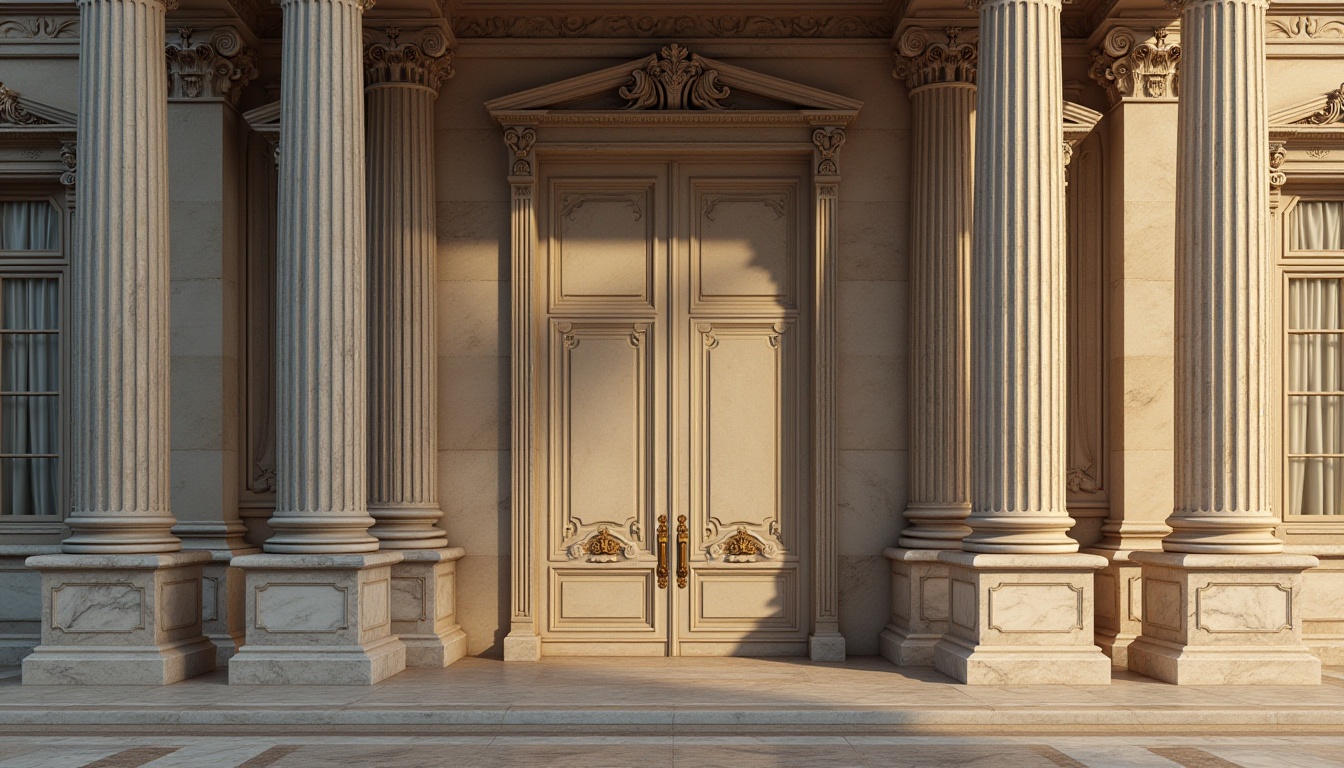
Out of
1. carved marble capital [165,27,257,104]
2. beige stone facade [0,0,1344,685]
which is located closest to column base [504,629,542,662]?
beige stone facade [0,0,1344,685]

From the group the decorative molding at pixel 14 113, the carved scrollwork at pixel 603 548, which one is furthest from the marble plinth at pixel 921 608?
the decorative molding at pixel 14 113

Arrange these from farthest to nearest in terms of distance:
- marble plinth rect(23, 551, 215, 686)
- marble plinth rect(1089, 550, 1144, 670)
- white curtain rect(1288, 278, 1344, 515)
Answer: white curtain rect(1288, 278, 1344, 515), marble plinth rect(1089, 550, 1144, 670), marble plinth rect(23, 551, 215, 686)

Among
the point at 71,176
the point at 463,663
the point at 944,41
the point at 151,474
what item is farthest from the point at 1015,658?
the point at 71,176

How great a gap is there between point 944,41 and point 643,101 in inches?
120

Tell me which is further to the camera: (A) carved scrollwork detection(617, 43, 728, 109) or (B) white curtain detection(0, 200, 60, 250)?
(B) white curtain detection(0, 200, 60, 250)

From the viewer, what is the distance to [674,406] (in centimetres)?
1397

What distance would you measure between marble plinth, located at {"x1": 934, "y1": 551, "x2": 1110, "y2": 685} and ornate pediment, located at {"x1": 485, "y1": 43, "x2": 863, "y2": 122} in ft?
16.5

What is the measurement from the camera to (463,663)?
13180 mm

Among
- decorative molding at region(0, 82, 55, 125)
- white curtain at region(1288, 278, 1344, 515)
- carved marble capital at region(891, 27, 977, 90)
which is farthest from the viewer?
white curtain at region(1288, 278, 1344, 515)

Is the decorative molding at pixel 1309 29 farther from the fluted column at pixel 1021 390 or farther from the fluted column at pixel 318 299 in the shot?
the fluted column at pixel 318 299

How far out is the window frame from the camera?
1387cm

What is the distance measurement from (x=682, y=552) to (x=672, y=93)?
464 centimetres

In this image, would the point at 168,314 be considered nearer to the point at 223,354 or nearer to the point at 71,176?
the point at 223,354

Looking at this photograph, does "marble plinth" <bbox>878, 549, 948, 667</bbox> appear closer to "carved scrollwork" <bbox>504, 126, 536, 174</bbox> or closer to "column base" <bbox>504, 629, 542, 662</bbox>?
"column base" <bbox>504, 629, 542, 662</bbox>
